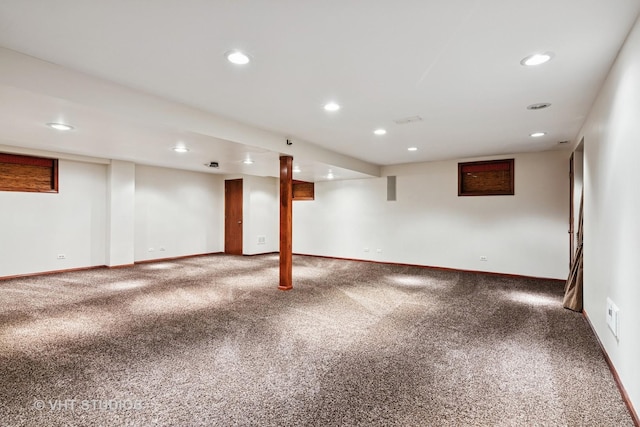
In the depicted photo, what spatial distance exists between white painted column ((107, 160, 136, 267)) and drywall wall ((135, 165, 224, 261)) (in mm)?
420


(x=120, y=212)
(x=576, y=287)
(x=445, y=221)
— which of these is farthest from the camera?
(x=445, y=221)

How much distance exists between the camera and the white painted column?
279 inches

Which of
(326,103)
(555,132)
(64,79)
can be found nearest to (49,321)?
(64,79)

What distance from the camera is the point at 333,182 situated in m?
9.30

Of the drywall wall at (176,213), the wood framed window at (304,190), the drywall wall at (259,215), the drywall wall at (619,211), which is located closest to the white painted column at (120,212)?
the drywall wall at (176,213)

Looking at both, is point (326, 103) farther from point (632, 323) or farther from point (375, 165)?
point (375, 165)

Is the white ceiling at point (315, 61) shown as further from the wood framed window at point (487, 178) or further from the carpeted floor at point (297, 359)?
Result: the carpeted floor at point (297, 359)

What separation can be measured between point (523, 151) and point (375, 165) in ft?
10.5

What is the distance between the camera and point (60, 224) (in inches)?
256

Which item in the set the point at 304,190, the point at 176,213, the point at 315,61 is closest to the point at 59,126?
the point at 315,61

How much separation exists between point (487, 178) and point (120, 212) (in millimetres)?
8293

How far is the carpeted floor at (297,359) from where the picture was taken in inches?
80.6

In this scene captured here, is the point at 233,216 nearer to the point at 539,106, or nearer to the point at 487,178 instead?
the point at 487,178

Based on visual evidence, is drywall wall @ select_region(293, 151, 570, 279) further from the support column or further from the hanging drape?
the support column
